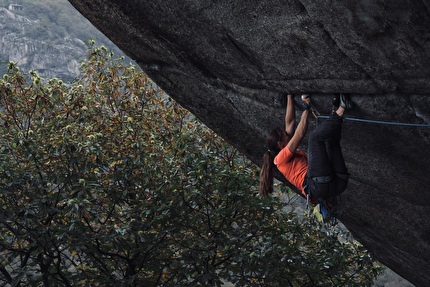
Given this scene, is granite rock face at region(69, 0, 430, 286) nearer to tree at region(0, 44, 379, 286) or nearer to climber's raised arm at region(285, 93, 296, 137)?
climber's raised arm at region(285, 93, 296, 137)

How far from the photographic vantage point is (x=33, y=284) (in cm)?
1115

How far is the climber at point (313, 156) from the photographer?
19.2ft

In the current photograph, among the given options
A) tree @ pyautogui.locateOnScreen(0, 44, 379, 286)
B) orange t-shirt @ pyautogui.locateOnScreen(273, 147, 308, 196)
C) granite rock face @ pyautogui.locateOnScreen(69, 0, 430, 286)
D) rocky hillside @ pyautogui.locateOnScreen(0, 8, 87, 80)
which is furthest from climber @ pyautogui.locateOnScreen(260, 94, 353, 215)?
rocky hillside @ pyautogui.locateOnScreen(0, 8, 87, 80)

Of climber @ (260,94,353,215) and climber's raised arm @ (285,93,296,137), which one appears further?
climber's raised arm @ (285,93,296,137)

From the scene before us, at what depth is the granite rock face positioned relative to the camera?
182 inches

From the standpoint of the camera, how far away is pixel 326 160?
5977 millimetres

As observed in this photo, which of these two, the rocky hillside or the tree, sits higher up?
the rocky hillside

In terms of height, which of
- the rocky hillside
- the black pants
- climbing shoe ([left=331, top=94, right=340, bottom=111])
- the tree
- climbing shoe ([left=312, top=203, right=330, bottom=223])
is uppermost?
the rocky hillside

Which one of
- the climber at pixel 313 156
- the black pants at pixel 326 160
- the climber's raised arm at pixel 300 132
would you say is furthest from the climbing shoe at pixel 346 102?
the climber's raised arm at pixel 300 132

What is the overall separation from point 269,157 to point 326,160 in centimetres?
90

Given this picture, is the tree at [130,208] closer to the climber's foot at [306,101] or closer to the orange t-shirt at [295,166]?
the orange t-shirt at [295,166]

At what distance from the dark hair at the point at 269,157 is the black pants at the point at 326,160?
0.65 m

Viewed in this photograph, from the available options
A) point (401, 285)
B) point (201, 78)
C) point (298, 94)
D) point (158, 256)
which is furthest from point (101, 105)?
point (401, 285)

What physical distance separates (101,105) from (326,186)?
9116 mm
